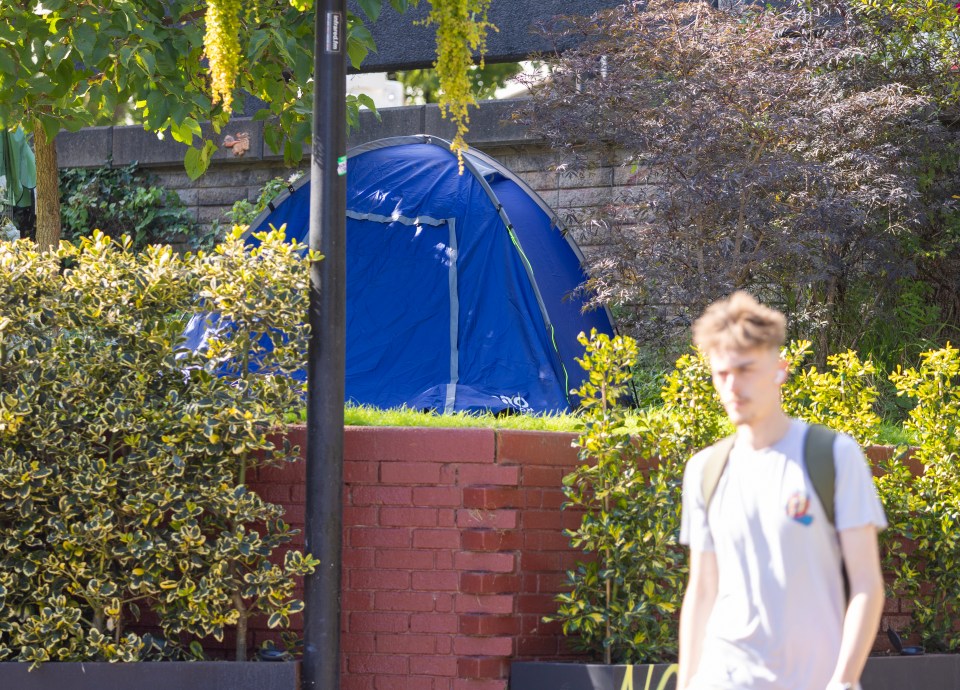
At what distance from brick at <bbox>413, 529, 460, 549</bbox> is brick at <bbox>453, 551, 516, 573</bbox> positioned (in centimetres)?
6

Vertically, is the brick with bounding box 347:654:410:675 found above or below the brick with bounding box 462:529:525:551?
below

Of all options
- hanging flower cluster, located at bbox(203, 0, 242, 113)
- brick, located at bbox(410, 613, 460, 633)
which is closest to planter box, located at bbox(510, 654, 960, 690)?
brick, located at bbox(410, 613, 460, 633)

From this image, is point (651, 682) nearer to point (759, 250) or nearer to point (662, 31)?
point (759, 250)

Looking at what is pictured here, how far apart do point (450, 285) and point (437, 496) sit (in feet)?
10.1

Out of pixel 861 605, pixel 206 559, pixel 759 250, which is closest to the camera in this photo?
pixel 861 605

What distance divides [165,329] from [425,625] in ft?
5.52

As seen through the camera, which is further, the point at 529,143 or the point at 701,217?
the point at 529,143

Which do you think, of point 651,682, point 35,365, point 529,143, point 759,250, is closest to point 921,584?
point 651,682

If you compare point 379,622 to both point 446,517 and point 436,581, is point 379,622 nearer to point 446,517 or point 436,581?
point 436,581

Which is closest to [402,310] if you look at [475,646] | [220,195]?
[475,646]

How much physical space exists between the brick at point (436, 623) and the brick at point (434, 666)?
4.6 inches

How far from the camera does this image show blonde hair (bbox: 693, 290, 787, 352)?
116 inches

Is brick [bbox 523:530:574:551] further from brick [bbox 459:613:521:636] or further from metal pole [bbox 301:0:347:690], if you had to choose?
metal pole [bbox 301:0:347:690]

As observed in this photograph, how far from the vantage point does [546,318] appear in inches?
324
